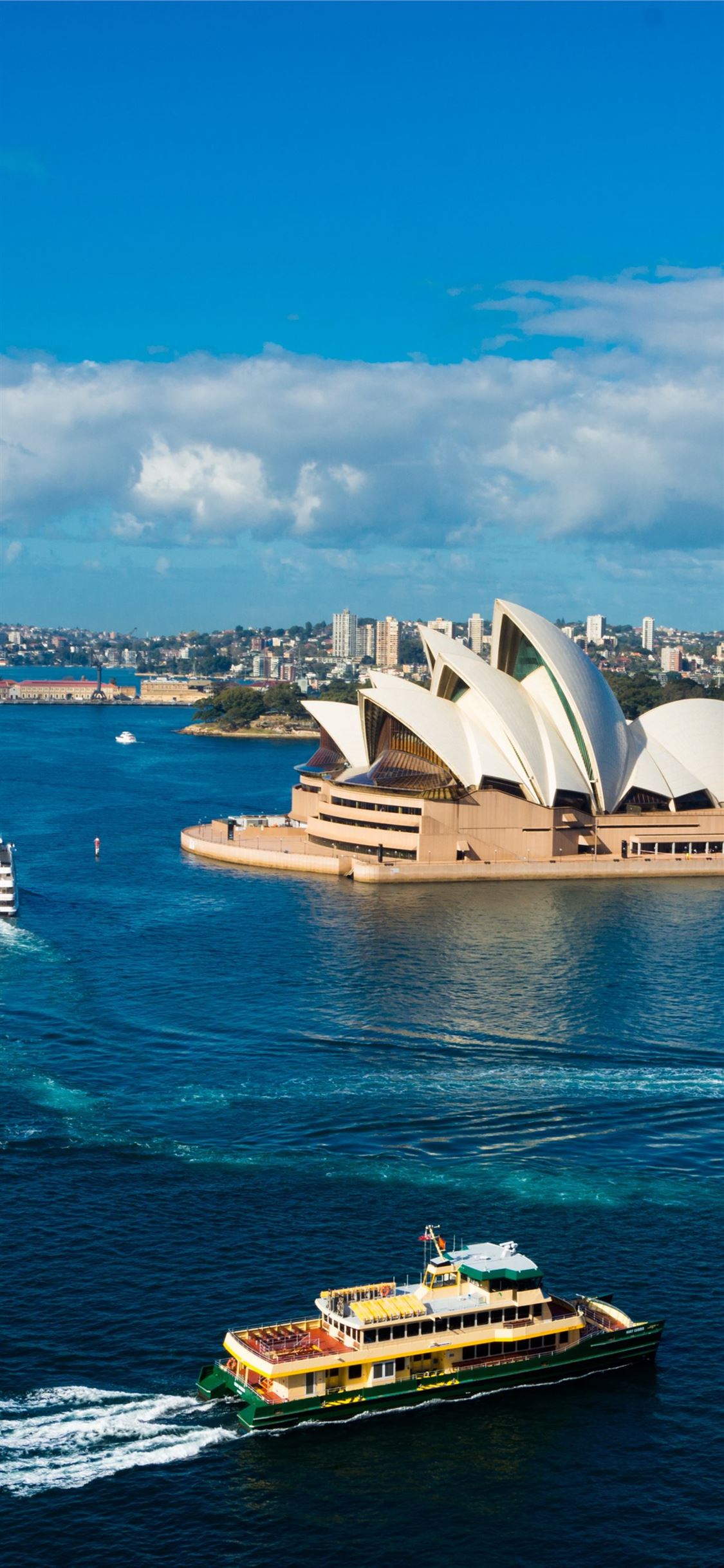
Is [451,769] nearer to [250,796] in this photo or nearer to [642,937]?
[642,937]

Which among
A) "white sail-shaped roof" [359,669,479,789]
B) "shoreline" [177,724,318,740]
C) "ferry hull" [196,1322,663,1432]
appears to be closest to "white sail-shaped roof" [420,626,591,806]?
"white sail-shaped roof" [359,669,479,789]

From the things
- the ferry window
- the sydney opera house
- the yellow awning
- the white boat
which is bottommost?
the ferry window

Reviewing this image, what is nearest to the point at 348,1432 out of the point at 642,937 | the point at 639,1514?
the point at 639,1514

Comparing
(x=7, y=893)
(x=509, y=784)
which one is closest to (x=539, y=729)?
(x=509, y=784)

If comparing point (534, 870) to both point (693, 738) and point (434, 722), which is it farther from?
point (693, 738)

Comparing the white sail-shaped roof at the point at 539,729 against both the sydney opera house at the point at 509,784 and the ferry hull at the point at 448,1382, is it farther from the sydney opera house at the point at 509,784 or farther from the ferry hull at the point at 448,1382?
the ferry hull at the point at 448,1382

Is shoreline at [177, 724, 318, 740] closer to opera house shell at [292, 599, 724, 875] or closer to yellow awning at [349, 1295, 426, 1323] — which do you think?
opera house shell at [292, 599, 724, 875]

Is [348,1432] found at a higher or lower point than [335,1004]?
lower
